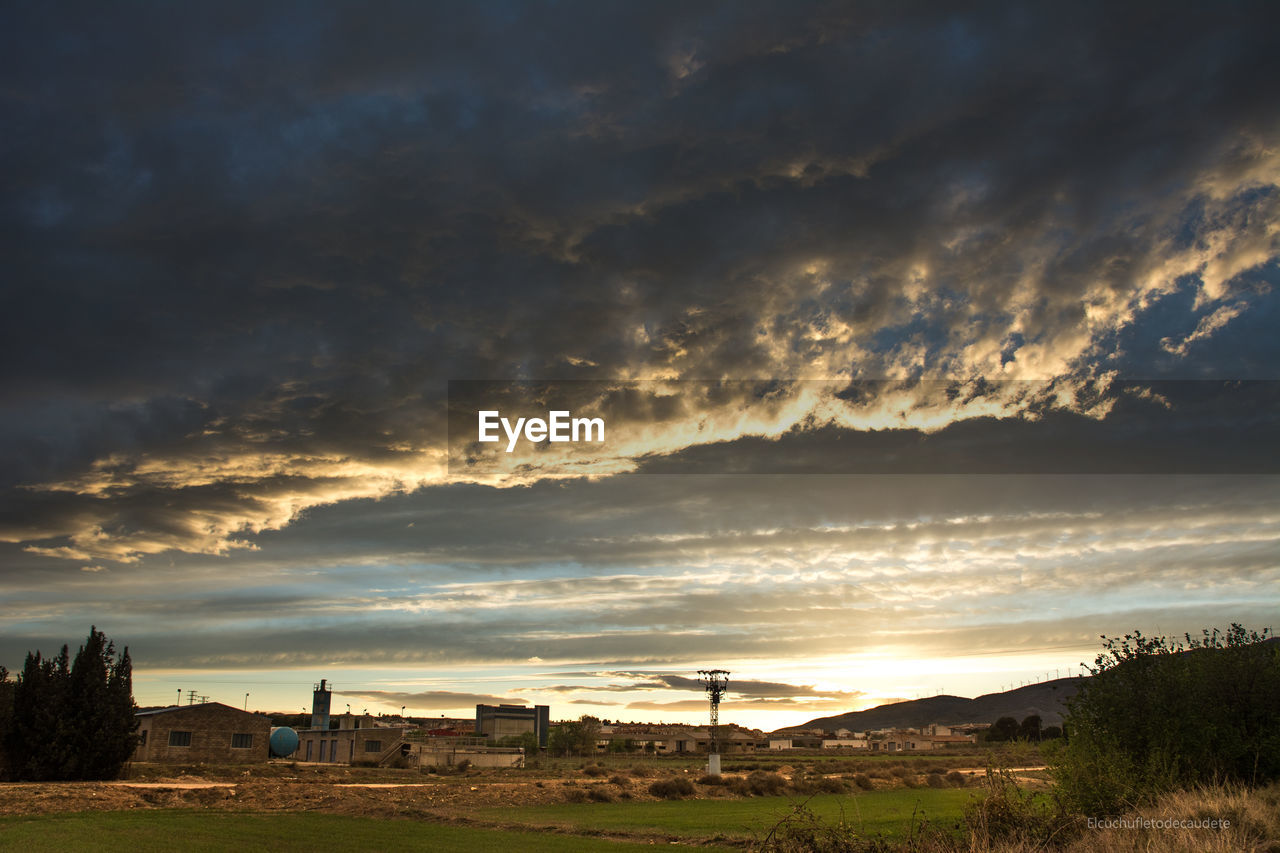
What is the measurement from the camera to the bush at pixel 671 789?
49281 mm

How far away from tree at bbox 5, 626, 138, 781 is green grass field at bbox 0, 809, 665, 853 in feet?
77.6

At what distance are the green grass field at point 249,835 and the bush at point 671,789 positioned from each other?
69.5 feet

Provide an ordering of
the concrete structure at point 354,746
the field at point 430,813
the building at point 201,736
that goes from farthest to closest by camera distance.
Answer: the concrete structure at point 354,746 → the building at point 201,736 → the field at point 430,813

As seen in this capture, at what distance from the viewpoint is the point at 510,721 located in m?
134

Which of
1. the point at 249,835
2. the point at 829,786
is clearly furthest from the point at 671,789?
the point at 249,835

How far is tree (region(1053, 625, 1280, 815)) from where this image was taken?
24406 mm

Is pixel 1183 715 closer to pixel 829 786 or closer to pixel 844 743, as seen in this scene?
pixel 829 786

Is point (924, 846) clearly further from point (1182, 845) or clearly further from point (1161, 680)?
point (1161, 680)

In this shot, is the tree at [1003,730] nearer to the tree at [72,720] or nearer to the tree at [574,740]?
the tree at [574,740]

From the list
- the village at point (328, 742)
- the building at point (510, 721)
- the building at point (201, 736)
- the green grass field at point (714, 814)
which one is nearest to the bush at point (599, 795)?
the green grass field at point (714, 814)

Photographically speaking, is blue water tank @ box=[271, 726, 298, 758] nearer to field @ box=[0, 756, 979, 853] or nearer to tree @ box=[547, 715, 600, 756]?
field @ box=[0, 756, 979, 853]

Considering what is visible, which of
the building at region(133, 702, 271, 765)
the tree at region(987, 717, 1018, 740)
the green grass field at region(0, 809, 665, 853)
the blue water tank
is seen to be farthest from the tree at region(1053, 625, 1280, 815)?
the tree at region(987, 717, 1018, 740)

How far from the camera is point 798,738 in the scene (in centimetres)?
17488

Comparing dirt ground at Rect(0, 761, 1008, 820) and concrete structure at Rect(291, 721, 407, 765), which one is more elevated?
dirt ground at Rect(0, 761, 1008, 820)
